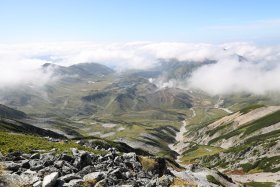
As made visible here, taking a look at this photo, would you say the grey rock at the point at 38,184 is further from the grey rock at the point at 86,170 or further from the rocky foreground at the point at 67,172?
the grey rock at the point at 86,170

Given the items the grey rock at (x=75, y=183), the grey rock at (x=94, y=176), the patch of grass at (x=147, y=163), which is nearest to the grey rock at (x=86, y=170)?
the grey rock at (x=94, y=176)

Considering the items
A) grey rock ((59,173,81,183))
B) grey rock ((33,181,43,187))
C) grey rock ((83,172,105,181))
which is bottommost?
grey rock ((33,181,43,187))

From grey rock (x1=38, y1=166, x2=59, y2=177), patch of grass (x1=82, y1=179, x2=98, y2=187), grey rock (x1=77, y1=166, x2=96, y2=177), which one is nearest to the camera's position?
patch of grass (x1=82, y1=179, x2=98, y2=187)

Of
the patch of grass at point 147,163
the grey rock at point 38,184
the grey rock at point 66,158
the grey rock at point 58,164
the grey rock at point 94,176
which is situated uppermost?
the patch of grass at point 147,163

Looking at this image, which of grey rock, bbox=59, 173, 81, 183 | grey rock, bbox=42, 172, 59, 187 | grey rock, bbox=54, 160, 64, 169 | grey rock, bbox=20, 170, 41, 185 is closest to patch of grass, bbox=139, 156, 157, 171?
grey rock, bbox=54, 160, 64, 169

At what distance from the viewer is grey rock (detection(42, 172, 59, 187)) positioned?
103ft

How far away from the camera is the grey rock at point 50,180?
31500mm

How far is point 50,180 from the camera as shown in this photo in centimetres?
3161

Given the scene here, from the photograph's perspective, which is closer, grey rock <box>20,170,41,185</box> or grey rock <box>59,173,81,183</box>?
grey rock <box>20,170,41,185</box>

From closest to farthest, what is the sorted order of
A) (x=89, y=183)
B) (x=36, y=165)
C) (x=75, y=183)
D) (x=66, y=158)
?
(x=75, y=183)
(x=89, y=183)
(x=36, y=165)
(x=66, y=158)

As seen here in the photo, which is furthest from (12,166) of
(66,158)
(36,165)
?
(66,158)

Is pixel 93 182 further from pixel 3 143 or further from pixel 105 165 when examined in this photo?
pixel 3 143

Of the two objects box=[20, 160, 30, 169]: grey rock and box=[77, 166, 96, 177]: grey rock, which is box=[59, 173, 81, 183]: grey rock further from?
box=[20, 160, 30, 169]: grey rock

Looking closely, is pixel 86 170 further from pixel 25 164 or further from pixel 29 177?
pixel 29 177
